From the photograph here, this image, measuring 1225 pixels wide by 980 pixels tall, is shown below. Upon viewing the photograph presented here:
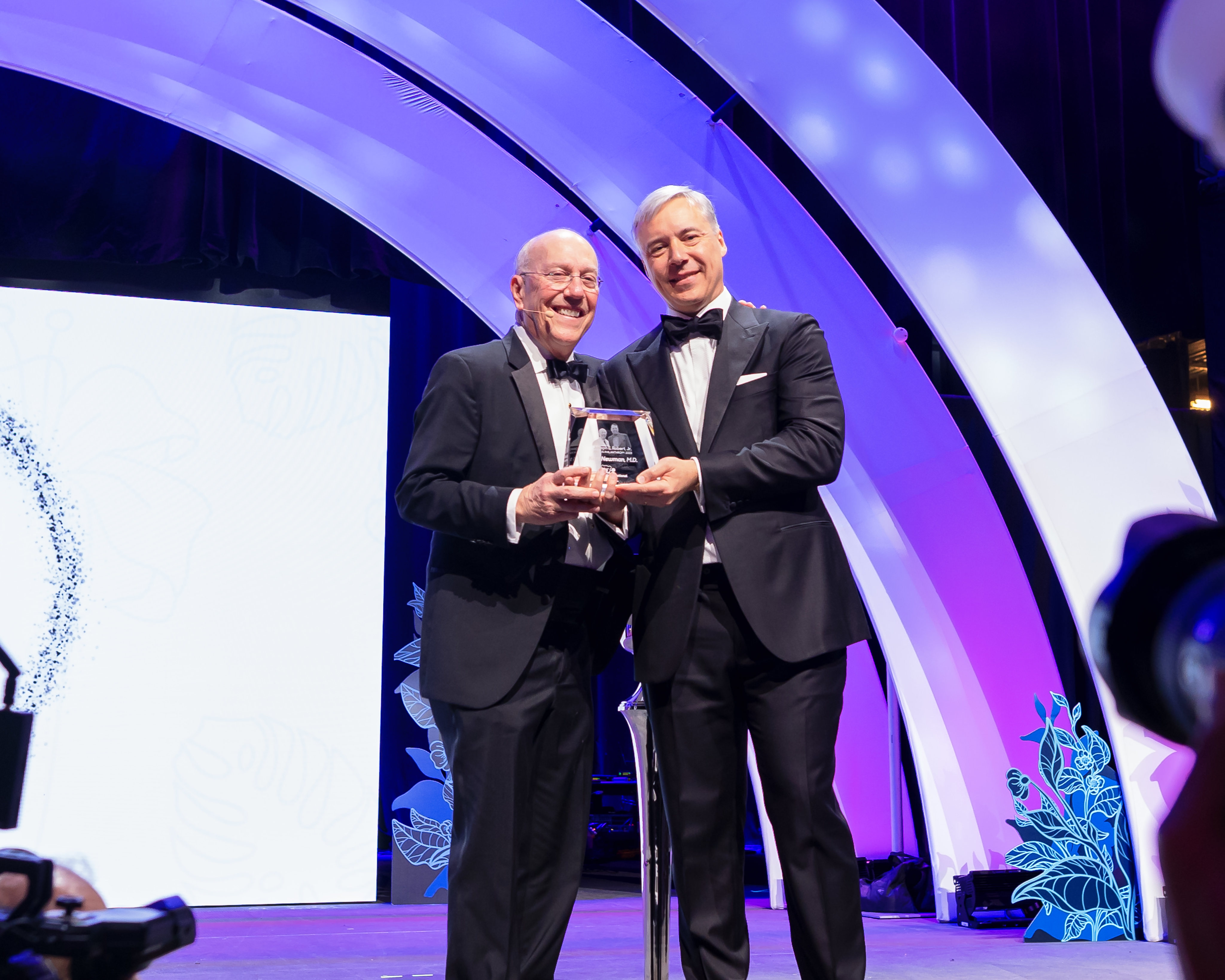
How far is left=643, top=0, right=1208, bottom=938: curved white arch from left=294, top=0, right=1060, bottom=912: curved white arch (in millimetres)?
727

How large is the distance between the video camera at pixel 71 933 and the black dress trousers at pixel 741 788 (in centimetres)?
158

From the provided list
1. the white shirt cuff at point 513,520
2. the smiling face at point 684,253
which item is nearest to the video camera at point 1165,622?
the white shirt cuff at point 513,520

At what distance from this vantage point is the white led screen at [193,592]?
18.8 feet

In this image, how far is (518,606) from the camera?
228cm

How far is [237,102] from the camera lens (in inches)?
195

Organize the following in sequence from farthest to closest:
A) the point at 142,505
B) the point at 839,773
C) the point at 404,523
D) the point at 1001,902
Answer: the point at 404,523 < the point at 142,505 < the point at 839,773 < the point at 1001,902

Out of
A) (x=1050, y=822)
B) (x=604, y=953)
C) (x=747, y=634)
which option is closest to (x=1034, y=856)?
(x=1050, y=822)

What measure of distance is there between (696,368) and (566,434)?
12.7 inches

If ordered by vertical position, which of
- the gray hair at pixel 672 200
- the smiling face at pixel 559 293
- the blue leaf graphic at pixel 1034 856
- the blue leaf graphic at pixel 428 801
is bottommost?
the blue leaf graphic at pixel 1034 856

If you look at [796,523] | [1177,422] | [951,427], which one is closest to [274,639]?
[951,427]

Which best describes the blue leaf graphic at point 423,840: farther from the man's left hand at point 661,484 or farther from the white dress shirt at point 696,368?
the man's left hand at point 661,484

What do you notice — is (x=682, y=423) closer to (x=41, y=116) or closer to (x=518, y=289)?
(x=518, y=289)

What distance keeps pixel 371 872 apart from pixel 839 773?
2.58 m

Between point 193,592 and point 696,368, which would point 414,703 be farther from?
point 696,368
